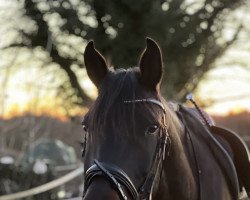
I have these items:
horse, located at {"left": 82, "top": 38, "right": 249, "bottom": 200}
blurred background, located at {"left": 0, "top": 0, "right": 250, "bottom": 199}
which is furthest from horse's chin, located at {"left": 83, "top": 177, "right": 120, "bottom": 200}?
blurred background, located at {"left": 0, "top": 0, "right": 250, "bottom": 199}

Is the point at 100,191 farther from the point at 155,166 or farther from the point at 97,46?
the point at 97,46

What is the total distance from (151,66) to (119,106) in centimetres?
28

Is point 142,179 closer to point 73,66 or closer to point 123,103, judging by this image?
point 123,103

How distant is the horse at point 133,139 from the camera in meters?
2.38

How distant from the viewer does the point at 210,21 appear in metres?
16.3

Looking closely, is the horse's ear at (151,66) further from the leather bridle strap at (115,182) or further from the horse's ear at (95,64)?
the leather bridle strap at (115,182)

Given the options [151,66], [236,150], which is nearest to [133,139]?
[151,66]

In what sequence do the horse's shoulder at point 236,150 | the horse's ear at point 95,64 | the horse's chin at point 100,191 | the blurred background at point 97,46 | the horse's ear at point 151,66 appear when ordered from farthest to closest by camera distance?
the blurred background at point 97,46 → the horse's shoulder at point 236,150 → the horse's ear at point 95,64 → the horse's ear at point 151,66 → the horse's chin at point 100,191

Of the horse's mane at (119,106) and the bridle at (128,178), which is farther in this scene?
the horse's mane at (119,106)

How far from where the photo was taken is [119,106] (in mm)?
2533

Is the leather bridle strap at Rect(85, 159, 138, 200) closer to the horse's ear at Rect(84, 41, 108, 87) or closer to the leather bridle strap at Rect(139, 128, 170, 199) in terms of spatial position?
the leather bridle strap at Rect(139, 128, 170, 199)

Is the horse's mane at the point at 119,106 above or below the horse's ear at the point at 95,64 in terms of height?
below

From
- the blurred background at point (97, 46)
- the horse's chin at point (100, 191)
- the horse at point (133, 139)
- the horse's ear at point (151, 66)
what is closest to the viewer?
the horse's chin at point (100, 191)

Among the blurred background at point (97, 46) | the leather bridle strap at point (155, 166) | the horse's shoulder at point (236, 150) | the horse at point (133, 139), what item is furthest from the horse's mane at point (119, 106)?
the blurred background at point (97, 46)
